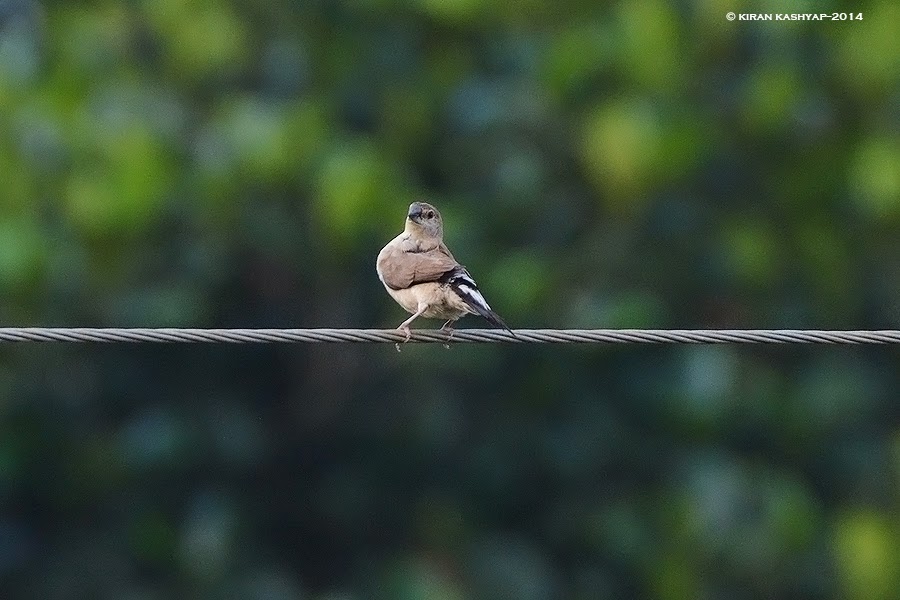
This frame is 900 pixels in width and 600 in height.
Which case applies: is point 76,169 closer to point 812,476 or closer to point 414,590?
point 414,590

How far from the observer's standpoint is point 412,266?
7.07 meters

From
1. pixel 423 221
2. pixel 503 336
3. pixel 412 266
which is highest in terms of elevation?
pixel 423 221

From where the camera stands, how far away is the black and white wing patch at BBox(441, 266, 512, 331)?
21.3ft

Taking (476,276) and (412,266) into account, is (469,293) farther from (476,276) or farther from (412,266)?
(476,276)

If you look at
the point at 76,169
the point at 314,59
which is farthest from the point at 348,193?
the point at 314,59

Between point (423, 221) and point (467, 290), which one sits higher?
point (423, 221)

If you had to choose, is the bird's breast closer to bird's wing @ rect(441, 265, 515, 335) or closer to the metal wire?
bird's wing @ rect(441, 265, 515, 335)

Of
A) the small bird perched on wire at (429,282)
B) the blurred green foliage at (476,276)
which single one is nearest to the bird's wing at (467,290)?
the small bird perched on wire at (429,282)

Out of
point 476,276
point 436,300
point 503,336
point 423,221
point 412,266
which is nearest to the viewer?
point 503,336

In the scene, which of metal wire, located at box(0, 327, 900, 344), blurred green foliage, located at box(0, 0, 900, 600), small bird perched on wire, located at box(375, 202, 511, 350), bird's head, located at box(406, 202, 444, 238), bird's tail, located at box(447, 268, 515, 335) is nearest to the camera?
metal wire, located at box(0, 327, 900, 344)

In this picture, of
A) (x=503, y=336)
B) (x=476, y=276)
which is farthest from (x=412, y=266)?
(x=476, y=276)

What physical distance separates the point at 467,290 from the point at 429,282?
0.75ft

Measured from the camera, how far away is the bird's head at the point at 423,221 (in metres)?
7.72

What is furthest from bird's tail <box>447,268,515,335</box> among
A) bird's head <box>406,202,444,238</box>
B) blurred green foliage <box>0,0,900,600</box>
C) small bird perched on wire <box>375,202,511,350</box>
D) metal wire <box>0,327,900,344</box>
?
blurred green foliage <box>0,0,900,600</box>
